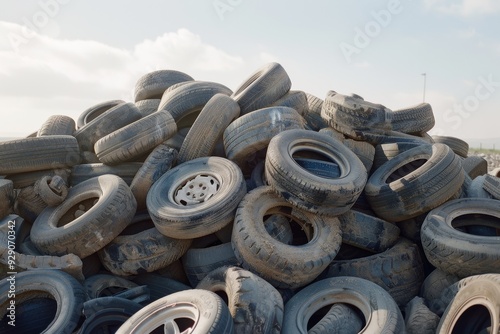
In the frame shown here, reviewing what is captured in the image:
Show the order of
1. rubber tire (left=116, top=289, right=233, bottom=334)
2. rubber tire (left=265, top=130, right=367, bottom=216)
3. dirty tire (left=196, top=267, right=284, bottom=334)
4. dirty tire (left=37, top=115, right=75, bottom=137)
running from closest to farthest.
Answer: rubber tire (left=116, top=289, right=233, bottom=334)
dirty tire (left=196, top=267, right=284, bottom=334)
rubber tire (left=265, top=130, right=367, bottom=216)
dirty tire (left=37, top=115, right=75, bottom=137)

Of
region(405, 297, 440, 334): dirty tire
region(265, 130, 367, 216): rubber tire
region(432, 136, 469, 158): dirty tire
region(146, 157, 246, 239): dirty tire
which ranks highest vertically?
region(265, 130, 367, 216): rubber tire

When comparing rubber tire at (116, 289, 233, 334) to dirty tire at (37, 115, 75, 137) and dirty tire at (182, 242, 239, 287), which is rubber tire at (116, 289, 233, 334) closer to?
dirty tire at (182, 242, 239, 287)

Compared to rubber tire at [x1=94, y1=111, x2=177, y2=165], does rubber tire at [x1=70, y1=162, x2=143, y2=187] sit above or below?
below

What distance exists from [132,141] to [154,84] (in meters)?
2.66

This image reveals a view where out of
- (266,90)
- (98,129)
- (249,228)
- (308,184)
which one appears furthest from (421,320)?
(98,129)

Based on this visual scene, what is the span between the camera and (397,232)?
5.29m

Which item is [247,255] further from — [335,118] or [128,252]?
[335,118]

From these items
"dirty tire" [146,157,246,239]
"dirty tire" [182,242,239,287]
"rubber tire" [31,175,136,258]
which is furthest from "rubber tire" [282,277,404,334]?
"rubber tire" [31,175,136,258]

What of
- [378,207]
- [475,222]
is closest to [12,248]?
[378,207]

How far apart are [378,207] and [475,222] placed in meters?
1.09

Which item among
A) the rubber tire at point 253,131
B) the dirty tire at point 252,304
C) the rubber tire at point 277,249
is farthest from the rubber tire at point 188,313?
the rubber tire at point 253,131

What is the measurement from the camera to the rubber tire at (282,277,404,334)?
146 inches

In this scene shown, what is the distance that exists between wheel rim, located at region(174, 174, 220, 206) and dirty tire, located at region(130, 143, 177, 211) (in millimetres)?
397

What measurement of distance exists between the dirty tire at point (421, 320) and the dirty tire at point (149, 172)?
3.23 meters
